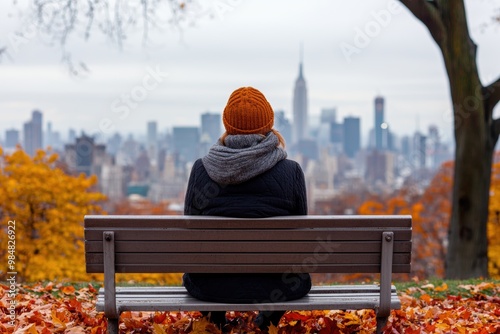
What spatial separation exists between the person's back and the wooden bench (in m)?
0.10

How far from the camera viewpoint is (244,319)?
5246 mm

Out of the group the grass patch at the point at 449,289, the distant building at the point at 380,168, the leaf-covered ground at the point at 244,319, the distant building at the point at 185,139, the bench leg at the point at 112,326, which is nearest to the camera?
the bench leg at the point at 112,326

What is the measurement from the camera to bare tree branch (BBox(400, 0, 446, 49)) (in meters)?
10.5

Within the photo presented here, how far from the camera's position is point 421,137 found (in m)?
51.7

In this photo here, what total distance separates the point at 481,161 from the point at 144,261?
7.42 m

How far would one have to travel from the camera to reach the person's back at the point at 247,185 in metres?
4.46

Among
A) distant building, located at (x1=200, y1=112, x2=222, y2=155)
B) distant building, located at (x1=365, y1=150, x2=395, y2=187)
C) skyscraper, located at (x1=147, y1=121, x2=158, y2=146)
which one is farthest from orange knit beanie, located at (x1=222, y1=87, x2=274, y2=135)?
skyscraper, located at (x1=147, y1=121, x2=158, y2=146)

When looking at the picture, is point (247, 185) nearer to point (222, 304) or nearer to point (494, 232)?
point (222, 304)

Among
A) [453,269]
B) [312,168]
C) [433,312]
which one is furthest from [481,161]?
[312,168]

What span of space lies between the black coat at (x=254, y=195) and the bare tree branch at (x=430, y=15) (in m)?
6.58

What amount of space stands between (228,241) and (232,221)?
122 millimetres

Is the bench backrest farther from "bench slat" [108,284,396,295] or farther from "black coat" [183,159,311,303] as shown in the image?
"bench slat" [108,284,396,295]

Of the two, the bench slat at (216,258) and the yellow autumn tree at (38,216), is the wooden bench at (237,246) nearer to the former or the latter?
the bench slat at (216,258)

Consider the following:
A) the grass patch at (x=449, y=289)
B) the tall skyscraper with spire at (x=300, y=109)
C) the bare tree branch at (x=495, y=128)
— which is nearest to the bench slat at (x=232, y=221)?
the grass patch at (x=449, y=289)
